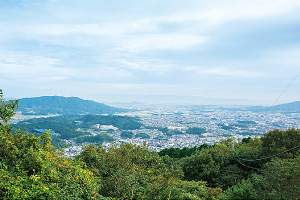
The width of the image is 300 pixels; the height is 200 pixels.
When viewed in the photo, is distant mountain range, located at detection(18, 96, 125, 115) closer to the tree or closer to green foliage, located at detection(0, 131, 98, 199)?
the tree

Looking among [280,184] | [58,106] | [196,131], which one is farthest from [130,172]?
[58,106]

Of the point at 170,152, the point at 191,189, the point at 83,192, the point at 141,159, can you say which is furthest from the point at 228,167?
the point at 170,152

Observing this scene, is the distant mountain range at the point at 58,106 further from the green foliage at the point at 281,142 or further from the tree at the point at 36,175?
the green foliage at the point at 281,142

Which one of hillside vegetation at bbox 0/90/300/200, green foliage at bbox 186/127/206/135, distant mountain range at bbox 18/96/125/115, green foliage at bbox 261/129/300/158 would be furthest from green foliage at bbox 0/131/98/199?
distant mountain range at bbox 18/96/125/115

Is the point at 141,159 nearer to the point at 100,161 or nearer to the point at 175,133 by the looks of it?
the point at 100,161

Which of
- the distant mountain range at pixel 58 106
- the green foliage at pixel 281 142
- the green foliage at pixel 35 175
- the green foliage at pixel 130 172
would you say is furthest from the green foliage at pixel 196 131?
the distant mountain range at pixel 58 106

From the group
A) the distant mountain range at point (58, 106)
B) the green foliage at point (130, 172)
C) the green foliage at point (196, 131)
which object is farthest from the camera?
the distant mountain range at point (58, 106)

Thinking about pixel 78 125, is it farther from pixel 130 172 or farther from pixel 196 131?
pixel 130 172

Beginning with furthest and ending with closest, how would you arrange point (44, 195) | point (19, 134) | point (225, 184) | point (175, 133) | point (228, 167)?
1. point (175, 133)
2. point (228, 167)
3. point (225, 184)
4. point (19, 134)
5. point (44, 195)
